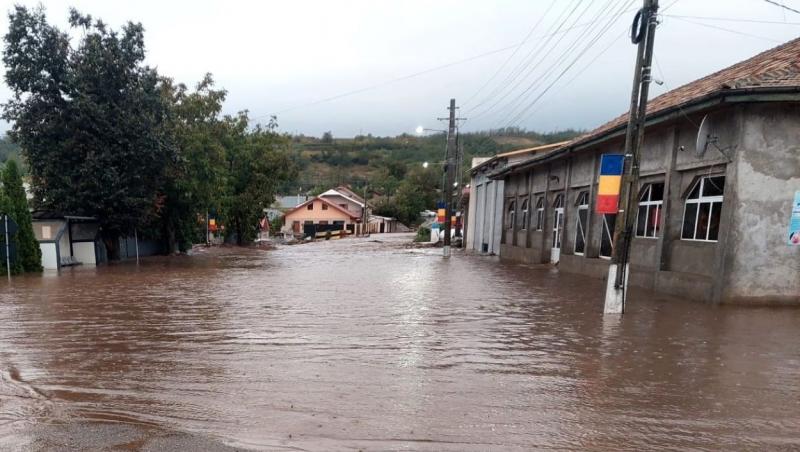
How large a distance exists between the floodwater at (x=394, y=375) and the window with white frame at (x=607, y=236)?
5888mm

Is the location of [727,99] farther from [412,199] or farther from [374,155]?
[374,155]

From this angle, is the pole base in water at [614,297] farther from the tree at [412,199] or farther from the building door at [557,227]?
the tree at [412,199]

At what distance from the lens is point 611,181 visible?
9.70 metres

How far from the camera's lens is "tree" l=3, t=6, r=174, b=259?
19734 mm

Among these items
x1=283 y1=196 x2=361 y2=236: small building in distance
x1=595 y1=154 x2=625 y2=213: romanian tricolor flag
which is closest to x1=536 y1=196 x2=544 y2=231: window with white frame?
x1=595 y1=154 x2=625 y2=213: romanian tricolor flag

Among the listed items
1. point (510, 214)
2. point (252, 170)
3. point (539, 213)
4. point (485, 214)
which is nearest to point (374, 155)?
point (252, 170)

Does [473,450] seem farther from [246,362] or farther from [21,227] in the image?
[21,227]

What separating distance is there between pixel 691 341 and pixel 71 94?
80.3ft

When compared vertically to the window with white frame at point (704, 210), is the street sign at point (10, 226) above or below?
below

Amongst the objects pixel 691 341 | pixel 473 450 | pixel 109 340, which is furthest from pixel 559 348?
pixel 109 340

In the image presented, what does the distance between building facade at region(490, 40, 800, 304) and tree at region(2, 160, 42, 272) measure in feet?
68.2

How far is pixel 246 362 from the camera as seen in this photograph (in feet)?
20.0

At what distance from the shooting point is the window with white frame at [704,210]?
11.0 meters

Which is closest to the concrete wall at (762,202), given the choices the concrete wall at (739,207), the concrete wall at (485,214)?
the concrete wall at (739,207)
